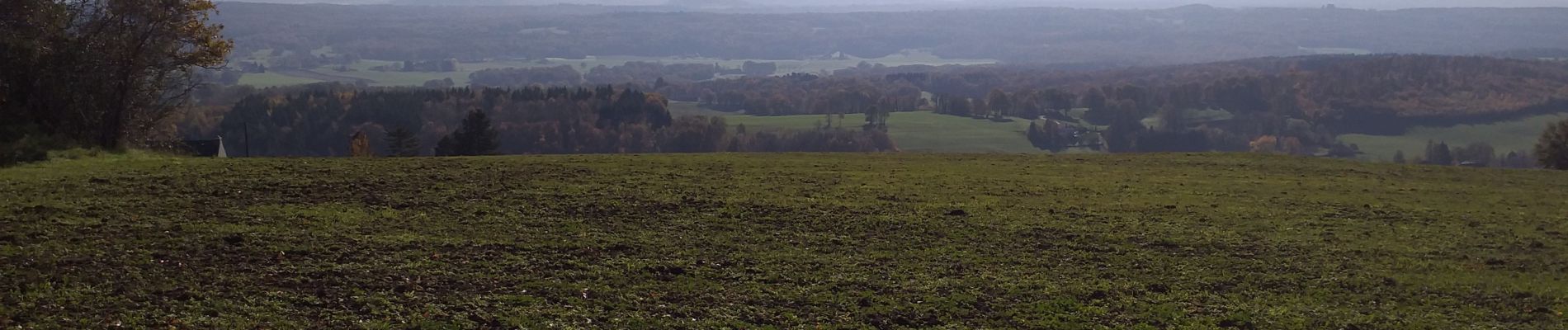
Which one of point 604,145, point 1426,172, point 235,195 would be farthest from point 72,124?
point 604,145

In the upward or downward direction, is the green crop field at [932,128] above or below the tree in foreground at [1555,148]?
below

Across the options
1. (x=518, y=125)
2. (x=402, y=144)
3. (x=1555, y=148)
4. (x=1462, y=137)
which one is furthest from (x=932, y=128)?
(x=1555, y=148)

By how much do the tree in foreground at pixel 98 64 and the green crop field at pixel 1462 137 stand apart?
219 feet

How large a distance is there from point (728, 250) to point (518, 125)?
50.6 m

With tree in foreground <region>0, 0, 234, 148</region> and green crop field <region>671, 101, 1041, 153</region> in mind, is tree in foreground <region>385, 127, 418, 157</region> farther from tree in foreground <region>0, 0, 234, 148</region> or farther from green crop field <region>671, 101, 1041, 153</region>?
green crop field <region>671, 101, 1041, 153</region>

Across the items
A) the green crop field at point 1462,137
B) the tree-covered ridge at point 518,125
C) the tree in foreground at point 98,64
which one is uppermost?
the tree in foreground at point 98,64

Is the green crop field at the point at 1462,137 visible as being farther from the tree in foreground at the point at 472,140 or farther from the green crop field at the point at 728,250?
the green crop field at the point at 728,250

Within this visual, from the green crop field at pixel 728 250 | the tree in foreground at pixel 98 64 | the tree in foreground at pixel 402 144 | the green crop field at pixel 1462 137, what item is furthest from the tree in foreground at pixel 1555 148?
the green crop field at pixel 1462 137

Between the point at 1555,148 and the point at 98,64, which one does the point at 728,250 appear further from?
the point at 1555,148

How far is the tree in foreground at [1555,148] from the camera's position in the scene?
30906 mm

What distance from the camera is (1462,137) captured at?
75.9 metres

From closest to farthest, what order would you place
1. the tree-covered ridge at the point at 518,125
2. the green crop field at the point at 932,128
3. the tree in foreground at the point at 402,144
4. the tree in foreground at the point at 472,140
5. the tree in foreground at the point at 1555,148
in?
the tree in foreground at the point at 1555,148 → the tree in foreground at the point at 472,140 → the tree in foreground at the point at 402,144 → the tree-covered ridge at the point at 518,125 → the green crop field at the point at 932,128

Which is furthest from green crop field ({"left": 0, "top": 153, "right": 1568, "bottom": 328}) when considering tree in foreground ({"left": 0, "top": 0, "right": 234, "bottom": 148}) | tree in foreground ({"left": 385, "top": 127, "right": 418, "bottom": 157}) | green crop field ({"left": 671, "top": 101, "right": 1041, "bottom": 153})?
green crop field ({"left": 671, "top": 101, "right": 1041, "bottom": 153})

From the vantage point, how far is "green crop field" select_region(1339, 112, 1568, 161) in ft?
231
